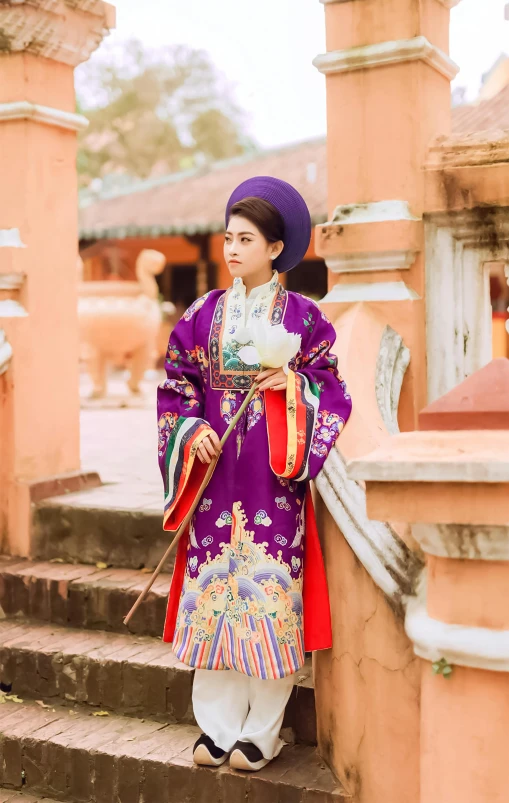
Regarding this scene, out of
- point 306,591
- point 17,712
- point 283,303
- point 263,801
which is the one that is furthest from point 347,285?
point 17,712

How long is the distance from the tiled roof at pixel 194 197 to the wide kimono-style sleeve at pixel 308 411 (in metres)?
11.5

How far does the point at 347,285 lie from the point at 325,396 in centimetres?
81

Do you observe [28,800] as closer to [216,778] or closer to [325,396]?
[216,778]

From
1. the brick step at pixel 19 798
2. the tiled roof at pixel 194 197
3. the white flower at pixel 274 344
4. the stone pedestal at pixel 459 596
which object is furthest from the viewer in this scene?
the tiled roof at pixel 194 197

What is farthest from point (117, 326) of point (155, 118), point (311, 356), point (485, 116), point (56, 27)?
point (155, 118)

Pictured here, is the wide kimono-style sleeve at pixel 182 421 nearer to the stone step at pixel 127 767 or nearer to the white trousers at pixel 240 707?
the white trousers at pixel 240 707

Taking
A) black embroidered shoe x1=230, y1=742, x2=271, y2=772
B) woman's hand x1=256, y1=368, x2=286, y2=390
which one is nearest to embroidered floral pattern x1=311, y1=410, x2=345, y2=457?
woman's hand x1=256, y1=368, x2=286, y2=390

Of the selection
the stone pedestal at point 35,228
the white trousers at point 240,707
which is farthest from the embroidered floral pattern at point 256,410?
the stone pedestal at point 35,228

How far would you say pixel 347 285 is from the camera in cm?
338

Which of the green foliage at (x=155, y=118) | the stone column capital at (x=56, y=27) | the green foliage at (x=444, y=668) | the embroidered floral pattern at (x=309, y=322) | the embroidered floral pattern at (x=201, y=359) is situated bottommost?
the green foliage at (x=444, y=668)

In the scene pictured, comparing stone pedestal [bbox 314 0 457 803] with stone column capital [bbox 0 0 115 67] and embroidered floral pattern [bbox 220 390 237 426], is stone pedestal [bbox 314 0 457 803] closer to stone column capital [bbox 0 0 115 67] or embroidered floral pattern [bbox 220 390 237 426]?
embroidered floral pattern [bbox 220 390 237 426]

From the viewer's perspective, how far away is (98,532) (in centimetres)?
400

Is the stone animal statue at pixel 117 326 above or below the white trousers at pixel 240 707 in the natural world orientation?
above

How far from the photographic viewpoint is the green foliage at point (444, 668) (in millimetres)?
1966
